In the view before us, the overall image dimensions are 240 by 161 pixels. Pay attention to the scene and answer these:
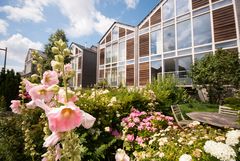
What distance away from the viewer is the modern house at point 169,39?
14.7m

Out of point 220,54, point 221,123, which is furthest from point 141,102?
point 220,54

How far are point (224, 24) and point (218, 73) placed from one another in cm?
464

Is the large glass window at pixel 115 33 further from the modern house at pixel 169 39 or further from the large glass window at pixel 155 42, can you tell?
the large glass window at pixel 155 42

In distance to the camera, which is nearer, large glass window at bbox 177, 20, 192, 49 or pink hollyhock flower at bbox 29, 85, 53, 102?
pink hollyhock flower at bbox 29, 85, 53, 102

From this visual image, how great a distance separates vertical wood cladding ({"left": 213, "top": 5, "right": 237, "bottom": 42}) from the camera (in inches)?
554

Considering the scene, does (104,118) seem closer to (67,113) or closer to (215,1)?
(67,113)

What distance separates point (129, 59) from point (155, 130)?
18.2m

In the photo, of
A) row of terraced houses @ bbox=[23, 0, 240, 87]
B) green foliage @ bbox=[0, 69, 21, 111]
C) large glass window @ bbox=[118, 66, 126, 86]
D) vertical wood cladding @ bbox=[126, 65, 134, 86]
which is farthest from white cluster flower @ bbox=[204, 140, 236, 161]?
large glass window @ bbox=[118, 66, 126, 86]

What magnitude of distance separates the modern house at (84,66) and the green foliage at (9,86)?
1619cm

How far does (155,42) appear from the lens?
19594 millimetres

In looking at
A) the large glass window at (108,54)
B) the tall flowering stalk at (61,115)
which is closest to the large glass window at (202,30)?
the large glass window at (108,54)

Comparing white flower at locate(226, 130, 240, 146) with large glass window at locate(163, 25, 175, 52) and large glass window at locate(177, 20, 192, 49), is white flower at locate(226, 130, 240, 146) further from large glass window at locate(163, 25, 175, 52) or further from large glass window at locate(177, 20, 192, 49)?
large glass window at locate(163, 25, 175, 52)

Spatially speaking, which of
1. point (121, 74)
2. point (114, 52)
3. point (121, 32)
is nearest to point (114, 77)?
point (121, 74)

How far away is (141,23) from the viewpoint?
70.4 feet
